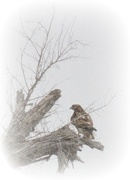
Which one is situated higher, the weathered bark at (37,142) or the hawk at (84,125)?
the hawk at (84,125)

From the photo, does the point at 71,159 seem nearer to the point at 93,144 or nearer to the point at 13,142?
the point at 93,144

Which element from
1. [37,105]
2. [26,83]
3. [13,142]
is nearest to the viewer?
[13,142]

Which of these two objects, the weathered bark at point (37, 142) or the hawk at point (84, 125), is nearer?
the weathered bark at point (37, 142)

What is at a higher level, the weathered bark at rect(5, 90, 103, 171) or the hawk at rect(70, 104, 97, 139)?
the hawk at rect(70, 104, 97, 139)

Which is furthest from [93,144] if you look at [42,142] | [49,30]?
[49,30]

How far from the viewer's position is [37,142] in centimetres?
1112

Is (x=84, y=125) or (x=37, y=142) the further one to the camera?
(x=84, y=125)

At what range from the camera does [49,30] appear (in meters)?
12.3

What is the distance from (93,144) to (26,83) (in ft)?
7.88

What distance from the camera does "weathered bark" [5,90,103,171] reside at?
10778 mm

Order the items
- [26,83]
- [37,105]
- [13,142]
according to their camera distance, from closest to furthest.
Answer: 1. [13,142]
2. [26,83]
3. [37,105]

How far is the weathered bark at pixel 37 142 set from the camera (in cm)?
1078

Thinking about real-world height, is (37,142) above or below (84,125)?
below

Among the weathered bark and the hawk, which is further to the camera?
the hawk
